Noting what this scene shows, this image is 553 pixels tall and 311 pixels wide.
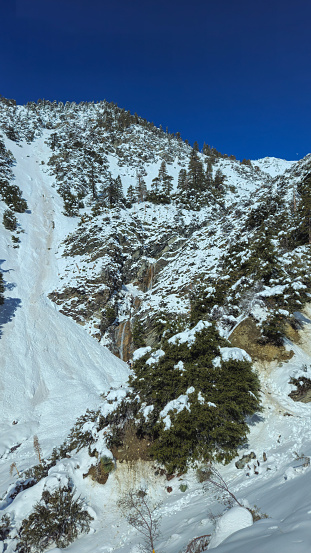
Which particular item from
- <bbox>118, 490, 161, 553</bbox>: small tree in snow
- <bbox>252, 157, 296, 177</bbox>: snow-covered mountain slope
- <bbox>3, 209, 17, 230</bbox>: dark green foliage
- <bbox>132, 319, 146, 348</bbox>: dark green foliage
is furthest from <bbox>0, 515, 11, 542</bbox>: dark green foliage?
<bbox>252, 157, 296, 177</bbox>: snow-covered mountain slope

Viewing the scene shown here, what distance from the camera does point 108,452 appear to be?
11.4m

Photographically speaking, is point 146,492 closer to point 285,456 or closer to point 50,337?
point 285,456

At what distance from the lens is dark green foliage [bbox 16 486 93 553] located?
8750 mm

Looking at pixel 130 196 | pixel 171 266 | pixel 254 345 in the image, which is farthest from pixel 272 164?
pixel 254 345

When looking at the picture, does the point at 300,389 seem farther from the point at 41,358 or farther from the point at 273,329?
the point at 41,358

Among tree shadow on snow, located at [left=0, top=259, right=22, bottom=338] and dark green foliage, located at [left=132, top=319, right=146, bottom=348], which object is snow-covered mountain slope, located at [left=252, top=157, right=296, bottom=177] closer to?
dark green foliage, located at [left=132, top=319, right=146, bottom=348]

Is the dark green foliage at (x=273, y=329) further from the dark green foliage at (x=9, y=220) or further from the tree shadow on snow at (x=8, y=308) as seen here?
the dark green foliage at (x=9, y=220)

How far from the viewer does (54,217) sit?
56.8m

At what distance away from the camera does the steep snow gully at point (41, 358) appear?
875 inches

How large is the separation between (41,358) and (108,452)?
1915 centimetres

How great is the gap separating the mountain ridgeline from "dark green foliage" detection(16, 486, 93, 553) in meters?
2.77

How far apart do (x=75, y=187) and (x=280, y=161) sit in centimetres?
16952

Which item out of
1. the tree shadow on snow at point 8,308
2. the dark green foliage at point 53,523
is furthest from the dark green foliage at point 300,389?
the tree shadow on snow at point 8,308

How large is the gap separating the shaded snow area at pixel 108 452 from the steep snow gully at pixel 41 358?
113mm
